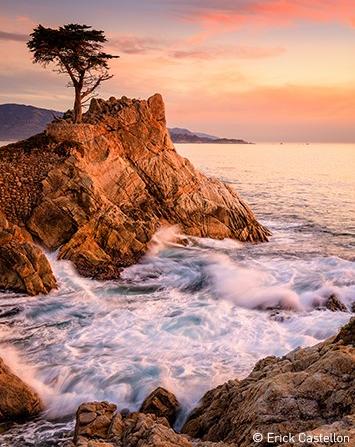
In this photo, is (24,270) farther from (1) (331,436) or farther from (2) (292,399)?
(1) (331,436)

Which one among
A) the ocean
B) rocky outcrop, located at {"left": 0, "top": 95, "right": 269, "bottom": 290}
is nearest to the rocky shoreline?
the ocean

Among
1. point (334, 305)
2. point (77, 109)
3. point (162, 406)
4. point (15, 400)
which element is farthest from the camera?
point (77, 109)

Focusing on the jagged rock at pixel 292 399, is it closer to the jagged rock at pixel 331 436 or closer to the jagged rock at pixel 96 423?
the jagged rock at pixel 331 436

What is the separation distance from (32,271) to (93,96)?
17876mm

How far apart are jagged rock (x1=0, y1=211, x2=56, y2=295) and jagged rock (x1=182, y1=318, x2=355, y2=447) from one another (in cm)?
1114

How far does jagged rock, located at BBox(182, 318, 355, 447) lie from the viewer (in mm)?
6465

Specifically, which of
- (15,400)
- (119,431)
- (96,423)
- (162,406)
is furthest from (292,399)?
(15,400)

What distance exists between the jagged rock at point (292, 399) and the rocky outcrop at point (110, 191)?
12.9 meters

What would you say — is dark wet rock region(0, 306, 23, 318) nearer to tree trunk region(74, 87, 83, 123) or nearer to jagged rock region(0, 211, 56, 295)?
jagged rock region(0, 211, 56, 295)

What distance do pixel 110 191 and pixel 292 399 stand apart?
68.5 feet

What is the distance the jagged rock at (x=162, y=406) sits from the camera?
978 cm

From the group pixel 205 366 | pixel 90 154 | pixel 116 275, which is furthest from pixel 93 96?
pixel 205 366

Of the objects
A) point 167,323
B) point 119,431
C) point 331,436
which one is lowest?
point 167,323

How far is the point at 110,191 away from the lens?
26.2 meters
